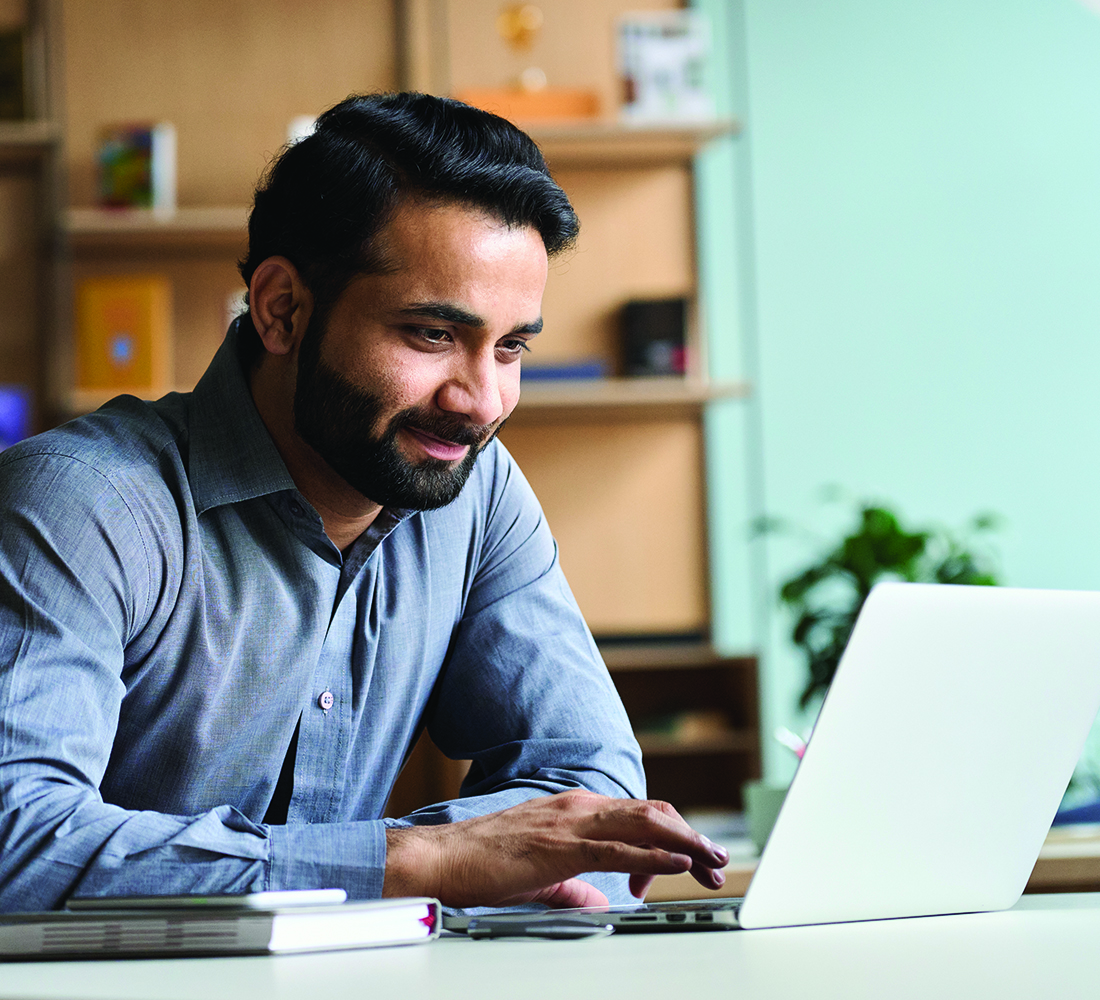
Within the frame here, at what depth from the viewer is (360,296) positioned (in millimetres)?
1188

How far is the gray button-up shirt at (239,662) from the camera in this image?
87 cm

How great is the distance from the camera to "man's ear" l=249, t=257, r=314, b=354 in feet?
4.11

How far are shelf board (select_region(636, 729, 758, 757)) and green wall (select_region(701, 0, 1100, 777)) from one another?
0.22 m

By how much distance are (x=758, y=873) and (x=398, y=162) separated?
0.76 meters

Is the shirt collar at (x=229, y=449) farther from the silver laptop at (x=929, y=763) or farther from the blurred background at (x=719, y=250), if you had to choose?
the blurred background at (x=719, y=250)

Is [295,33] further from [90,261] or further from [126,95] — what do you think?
[90,261]

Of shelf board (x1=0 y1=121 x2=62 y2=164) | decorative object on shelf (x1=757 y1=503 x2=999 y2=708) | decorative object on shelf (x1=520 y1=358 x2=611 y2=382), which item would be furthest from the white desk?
shelf board (x1=0 y1=121 x2=62 y2=164)

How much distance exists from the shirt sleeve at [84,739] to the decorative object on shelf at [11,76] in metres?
2.55

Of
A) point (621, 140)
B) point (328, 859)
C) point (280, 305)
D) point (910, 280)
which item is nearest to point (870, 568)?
point (910, 280)

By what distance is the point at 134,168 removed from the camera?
3172mm

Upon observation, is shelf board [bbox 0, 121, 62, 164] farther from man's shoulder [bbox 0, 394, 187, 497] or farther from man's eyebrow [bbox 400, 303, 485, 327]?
man's eyebrow [bbox 400, 303, 485, 327]

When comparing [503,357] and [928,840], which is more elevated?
[503,357]

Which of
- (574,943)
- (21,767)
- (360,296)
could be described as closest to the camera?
(574,943)

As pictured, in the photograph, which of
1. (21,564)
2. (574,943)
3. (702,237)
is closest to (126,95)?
(702,237)
